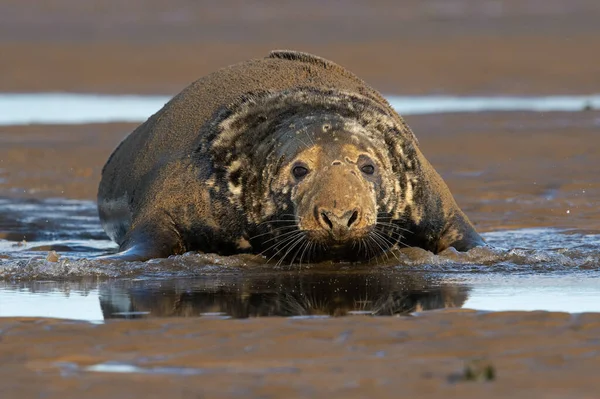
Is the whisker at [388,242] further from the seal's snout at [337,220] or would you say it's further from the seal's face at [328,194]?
the seal's snout at [337,220]

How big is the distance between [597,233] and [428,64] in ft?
53.4

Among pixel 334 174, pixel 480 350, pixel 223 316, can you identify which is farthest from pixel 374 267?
pixel 480 350

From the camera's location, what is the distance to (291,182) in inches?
344

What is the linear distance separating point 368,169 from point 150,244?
1530 mm

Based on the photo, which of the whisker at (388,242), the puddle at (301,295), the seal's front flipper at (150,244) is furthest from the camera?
the seal's front flipper at (150,244)

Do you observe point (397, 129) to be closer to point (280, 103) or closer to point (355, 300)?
point (280, 103)

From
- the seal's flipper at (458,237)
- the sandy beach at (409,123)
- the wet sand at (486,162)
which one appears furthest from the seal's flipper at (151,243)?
the wet sand at (486,162)

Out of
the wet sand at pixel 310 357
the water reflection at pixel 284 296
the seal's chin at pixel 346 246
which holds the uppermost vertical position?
the seal's chin at pixel 346 246

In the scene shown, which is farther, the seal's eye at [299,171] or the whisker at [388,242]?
the whisker at [388,242]

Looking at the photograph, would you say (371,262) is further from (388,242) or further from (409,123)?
(409,123)

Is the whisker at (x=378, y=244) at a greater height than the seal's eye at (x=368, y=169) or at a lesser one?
lesser

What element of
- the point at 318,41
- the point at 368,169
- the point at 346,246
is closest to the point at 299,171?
the point at 368,169

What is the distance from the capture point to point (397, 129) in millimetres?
9422

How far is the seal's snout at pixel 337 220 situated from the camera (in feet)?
26.8
